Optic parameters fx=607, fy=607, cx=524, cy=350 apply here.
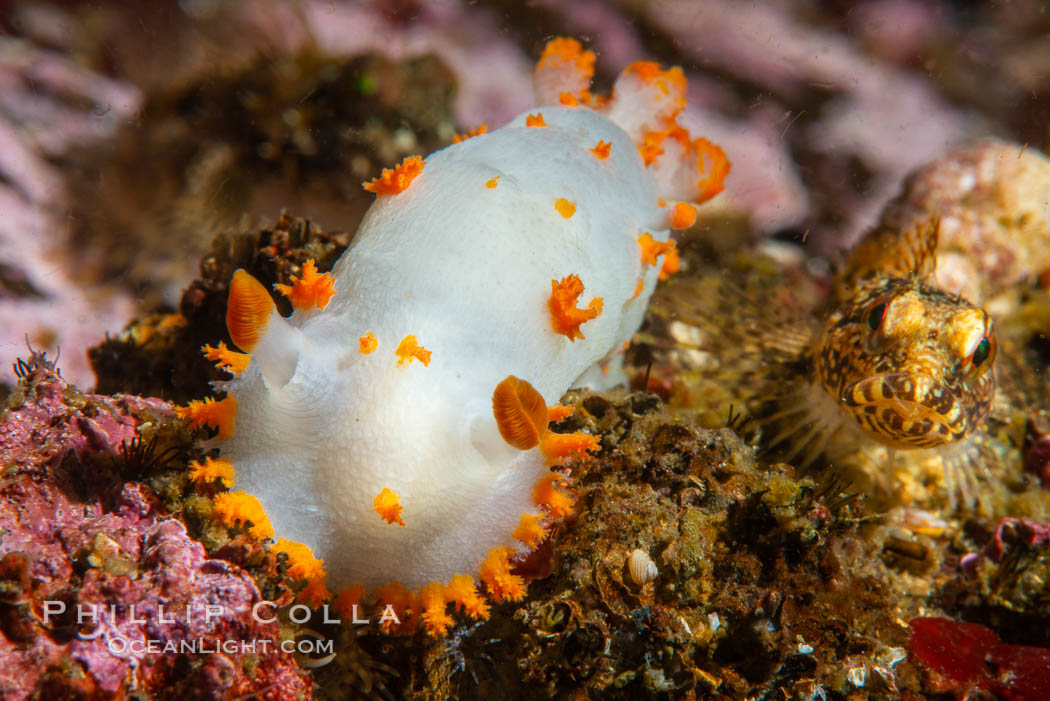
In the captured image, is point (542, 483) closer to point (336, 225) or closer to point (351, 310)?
point (351, 310)

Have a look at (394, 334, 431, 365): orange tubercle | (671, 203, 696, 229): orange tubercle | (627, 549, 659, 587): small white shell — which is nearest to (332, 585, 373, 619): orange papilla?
(394, 334, 431, 365): orange tubercle

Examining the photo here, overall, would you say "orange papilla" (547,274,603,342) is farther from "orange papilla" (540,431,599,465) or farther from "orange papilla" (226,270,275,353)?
"orange papilla" (226,270,275,353)

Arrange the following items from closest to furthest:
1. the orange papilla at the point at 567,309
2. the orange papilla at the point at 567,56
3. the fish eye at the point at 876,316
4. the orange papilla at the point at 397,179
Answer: the orange papilla at the point at 567,309 < the orange papilla at the point at 397,179 < the fish eye at the point at 876,316 < the orange papilla at the point at 567,56

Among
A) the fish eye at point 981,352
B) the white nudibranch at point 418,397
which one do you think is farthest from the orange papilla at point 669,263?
the fish eye at point 981,352

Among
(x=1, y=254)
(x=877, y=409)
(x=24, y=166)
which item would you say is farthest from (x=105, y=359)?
(x=877, y=409)

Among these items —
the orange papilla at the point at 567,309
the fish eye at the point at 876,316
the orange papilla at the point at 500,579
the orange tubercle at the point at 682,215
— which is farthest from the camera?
the orange tubercle at the point at 682,215

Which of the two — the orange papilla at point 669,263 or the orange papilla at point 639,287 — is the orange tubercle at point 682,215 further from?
the orange papilla at point 639,287

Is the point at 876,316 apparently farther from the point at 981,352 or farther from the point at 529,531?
the point at 529,531
